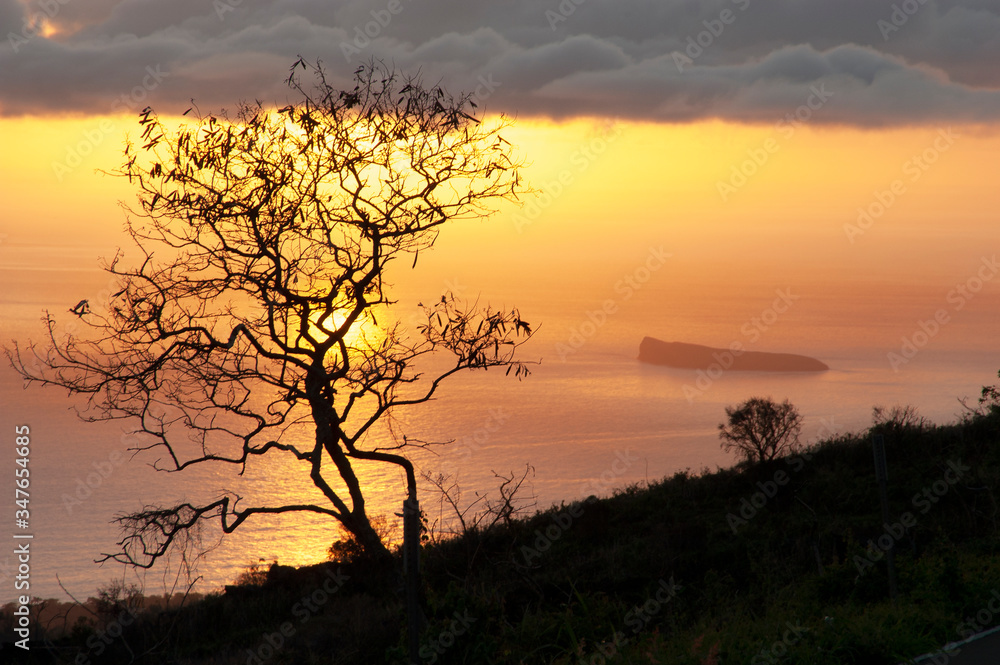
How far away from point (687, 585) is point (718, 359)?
428 ft

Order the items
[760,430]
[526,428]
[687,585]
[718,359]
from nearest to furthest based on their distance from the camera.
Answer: [687,585], [760,430], [526,428], [718,359]

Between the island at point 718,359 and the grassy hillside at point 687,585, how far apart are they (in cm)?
12011

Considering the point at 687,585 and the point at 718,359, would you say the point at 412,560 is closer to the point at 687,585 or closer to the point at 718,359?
the point at 687,585

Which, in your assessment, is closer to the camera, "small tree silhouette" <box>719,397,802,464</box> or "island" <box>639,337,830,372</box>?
"small tree silhouette" <box>719,397,802,464</box>

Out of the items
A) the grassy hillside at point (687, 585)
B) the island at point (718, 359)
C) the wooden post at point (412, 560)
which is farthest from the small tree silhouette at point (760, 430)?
the island at point (718, 359)

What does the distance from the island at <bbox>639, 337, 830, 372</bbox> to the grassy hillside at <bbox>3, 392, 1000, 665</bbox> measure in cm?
12011

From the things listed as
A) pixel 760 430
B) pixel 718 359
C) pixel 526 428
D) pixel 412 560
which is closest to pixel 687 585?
pixel 412 560

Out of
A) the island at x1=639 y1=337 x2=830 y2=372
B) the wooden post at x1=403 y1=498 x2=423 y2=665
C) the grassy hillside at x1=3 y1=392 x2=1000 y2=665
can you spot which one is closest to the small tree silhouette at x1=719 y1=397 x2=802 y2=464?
the grassy hillside at x1=3 y1=392 x2=1000 y2=665

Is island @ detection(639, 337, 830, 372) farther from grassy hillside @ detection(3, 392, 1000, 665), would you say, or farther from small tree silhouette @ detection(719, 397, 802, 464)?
grassy hillside @ detection(3, 392, 1000, 665)

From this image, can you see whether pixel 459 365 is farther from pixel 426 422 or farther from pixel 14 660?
pixel 426 422

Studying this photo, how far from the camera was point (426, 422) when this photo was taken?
7644 cm

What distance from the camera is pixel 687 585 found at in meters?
11.0

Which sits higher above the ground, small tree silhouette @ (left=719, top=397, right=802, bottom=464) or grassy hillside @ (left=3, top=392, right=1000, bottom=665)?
small tree silhouette @ (left=719, top=397, right=802, bottom=464)

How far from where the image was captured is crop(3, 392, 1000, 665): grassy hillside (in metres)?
7.40
